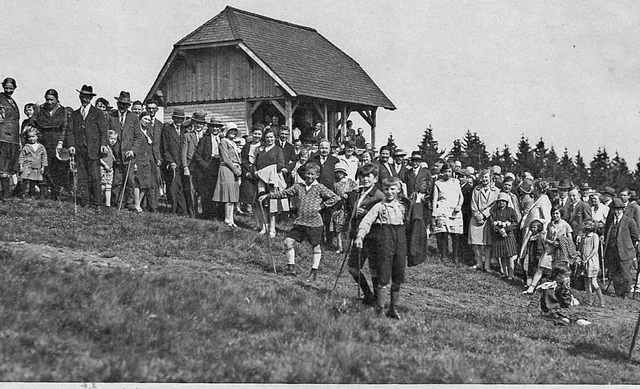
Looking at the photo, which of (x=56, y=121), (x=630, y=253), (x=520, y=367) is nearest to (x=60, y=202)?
(x=56, y=121)

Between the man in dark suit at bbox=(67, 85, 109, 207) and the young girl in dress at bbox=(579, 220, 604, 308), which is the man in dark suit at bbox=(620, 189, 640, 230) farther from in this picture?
the man in dark suit at bbox=(67, 85, 109, 207)

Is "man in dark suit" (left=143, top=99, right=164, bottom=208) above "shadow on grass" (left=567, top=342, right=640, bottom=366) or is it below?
above

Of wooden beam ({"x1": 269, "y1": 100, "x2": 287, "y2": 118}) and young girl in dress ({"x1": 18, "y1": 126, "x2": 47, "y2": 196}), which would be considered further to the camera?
wooden beam ({"x1": 269, "y1": 100, "x2": 287, "y2": 118})

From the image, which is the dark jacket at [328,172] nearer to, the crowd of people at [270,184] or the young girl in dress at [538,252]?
the crowd of people at [270,184]

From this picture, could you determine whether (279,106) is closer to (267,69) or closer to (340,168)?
(267,69)

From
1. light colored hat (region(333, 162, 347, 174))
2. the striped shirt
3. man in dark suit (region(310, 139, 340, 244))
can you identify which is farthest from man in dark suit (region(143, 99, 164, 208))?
the striped shirt

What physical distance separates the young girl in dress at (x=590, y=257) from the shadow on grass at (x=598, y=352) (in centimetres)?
490

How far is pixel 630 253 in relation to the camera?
1582 centimetres

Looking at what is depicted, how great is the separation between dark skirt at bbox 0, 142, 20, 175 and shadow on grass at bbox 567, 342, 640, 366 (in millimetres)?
10477

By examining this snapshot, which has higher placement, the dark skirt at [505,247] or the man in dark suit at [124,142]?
the man in dark suit at [124,142]

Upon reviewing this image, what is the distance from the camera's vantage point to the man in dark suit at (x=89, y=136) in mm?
13656

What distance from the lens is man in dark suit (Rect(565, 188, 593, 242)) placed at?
15.5 meters

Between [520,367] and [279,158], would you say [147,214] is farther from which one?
[520,367]

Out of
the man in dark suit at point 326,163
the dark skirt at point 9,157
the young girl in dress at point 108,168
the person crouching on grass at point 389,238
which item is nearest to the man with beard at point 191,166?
the young girl in dress at point 108,168
